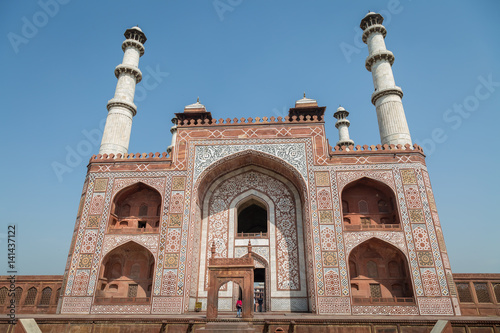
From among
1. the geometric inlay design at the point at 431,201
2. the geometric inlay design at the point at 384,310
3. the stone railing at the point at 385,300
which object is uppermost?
the geometric inlay design at the point at 431,201

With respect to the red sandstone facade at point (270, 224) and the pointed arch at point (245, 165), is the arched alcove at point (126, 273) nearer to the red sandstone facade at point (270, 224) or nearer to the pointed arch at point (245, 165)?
the red sandstone facade at point (270, 224)

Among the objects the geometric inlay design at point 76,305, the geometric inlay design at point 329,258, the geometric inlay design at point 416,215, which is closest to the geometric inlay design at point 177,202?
the geometric inlay design at point 76,305

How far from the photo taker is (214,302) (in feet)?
33.1

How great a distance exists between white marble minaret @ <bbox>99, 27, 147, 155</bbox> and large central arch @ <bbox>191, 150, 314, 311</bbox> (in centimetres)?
533

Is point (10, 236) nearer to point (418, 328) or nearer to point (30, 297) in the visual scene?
point (30, 297)

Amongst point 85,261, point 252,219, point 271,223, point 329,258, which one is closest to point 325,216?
point 329,258

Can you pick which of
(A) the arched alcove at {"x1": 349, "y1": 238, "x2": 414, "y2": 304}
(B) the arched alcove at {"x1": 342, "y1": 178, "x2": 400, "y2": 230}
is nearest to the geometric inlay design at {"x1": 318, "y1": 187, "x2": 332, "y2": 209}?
(B) the arched alcove at {"x1": 342, "y1": 178, "x2": 400, "y2": 230}

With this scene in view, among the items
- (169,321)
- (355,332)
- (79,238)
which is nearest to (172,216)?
(79,238)

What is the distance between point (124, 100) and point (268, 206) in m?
9.36

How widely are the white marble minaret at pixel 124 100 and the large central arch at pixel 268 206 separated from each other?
17.5 ft

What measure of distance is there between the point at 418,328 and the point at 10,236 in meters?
10.2

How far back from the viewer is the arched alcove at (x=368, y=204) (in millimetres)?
13873

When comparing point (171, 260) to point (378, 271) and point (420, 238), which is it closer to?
point (378, 271)

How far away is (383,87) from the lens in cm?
1712
